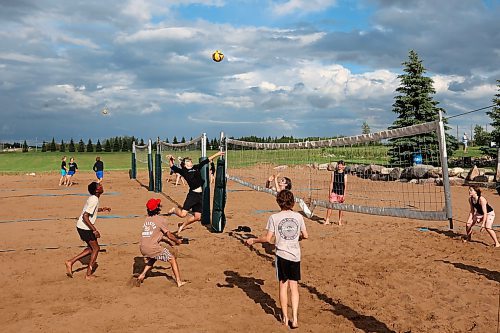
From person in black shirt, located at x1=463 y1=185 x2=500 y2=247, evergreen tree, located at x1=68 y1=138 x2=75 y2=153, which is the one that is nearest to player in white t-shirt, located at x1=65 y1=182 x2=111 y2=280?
person in black shirt, located at x1=463 y1=185 x2=500 y2=247

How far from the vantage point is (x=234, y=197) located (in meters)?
19.4

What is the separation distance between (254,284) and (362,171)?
20.4 metres

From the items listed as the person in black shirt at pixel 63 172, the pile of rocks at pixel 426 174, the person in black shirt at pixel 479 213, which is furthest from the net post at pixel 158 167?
the person in black shirt at pixel 479 213

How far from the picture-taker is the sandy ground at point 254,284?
18.6 ft

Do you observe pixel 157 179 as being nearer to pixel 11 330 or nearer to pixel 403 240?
pixel 403 240

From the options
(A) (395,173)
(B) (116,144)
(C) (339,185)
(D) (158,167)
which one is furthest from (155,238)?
(B) (116,144)

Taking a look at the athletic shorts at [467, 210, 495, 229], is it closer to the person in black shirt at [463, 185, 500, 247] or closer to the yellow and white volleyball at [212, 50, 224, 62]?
the person in black shirt at [463, 185, 500, 247]

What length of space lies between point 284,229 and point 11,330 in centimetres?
326

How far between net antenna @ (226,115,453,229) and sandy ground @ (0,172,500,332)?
2.73 feet

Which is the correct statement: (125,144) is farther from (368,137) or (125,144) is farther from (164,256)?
(164,256)

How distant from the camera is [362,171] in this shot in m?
26.6

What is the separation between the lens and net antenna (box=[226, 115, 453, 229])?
8359 millimetres

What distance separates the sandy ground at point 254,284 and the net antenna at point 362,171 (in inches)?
32.8

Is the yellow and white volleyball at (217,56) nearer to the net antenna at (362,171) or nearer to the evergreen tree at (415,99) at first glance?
the net antenna at (362,171)
